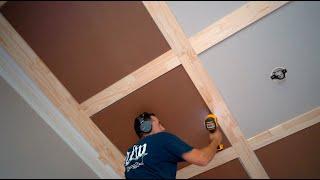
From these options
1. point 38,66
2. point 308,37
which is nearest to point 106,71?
point 38,66

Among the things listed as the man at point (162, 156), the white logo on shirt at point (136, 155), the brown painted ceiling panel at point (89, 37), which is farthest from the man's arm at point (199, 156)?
the brown painted ceiling panel at point (89, 37)

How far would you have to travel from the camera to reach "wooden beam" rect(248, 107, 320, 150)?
91.5 inches

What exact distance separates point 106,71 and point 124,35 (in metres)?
0.30

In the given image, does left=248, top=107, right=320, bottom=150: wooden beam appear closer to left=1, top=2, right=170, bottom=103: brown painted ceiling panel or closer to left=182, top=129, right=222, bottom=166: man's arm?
left=182, top=129, right=222, bottom=166: man's arm

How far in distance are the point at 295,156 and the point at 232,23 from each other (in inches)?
48.5

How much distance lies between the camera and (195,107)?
2363 mm

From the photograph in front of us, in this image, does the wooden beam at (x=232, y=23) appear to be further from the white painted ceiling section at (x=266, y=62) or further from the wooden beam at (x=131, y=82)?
the wooden beam at (x=131, y=82)

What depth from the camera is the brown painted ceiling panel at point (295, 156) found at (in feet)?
7.97

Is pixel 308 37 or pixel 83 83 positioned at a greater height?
pixel 83 83

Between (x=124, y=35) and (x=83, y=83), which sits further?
(x=83, y=83)

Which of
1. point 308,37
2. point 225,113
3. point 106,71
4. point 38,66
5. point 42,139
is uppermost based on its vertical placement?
point 38,66

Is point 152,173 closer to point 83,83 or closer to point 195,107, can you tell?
point 195,107

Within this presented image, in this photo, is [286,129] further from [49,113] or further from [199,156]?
[49,113]

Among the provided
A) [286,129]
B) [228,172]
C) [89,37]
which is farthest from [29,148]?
[286,129]
